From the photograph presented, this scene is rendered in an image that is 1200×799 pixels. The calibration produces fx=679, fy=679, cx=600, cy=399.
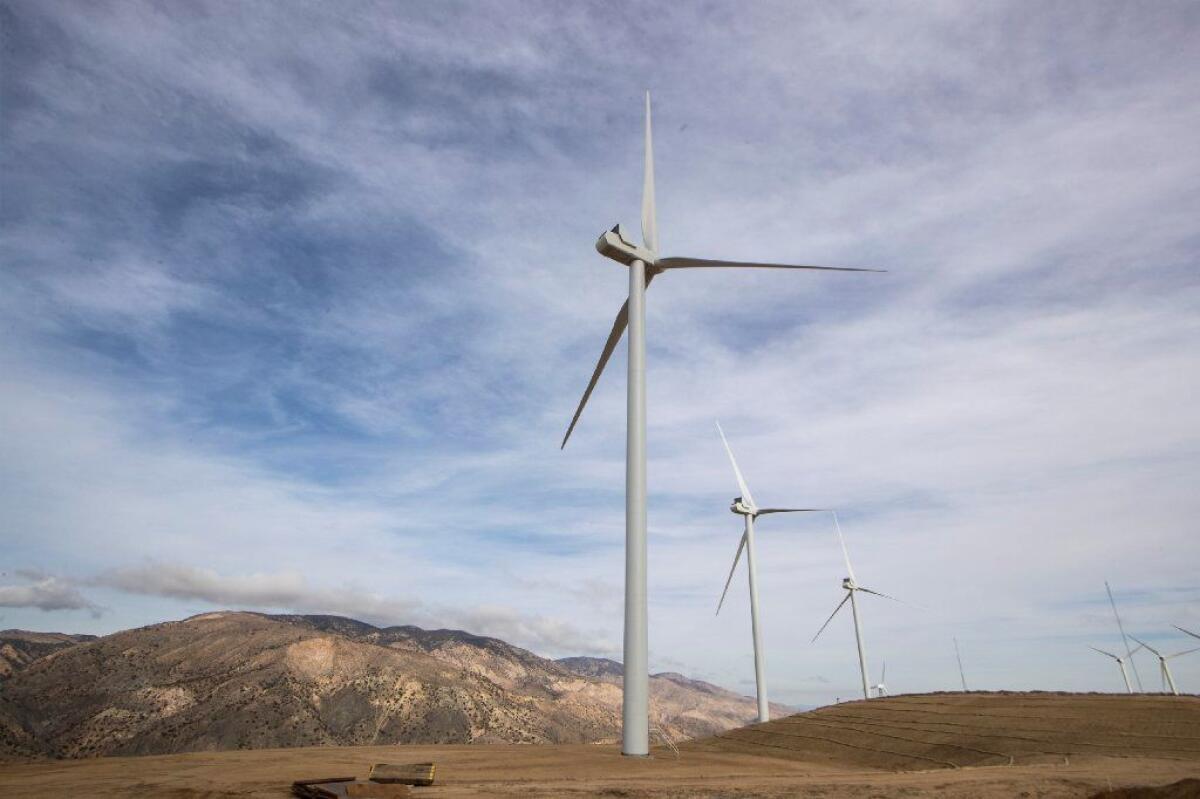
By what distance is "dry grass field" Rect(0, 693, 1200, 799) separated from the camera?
18375 mm

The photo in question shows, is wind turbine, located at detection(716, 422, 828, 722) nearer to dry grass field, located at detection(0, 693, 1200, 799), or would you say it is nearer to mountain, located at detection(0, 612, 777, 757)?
dry grass field, located at detection(0, 693, 1200, 799)

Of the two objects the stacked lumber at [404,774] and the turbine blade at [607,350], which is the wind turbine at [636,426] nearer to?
the turbine blade at [607,350]

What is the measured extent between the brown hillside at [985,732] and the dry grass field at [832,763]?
91 millimetres

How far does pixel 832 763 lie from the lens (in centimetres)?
3222

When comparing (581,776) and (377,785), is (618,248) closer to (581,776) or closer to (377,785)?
(581,776)

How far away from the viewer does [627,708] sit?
94.4 feet

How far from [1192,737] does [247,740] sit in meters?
143

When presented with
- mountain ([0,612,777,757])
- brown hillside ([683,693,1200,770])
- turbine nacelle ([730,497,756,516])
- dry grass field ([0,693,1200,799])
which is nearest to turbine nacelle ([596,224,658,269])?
dry grass field ([0,693,1200,799])

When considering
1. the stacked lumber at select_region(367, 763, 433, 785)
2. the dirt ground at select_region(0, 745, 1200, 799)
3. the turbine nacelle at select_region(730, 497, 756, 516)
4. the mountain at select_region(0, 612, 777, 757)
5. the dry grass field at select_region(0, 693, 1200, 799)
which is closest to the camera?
the dirt ground at select_region(0, 745, 1200, 799)

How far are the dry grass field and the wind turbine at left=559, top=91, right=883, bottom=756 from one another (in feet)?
7.93

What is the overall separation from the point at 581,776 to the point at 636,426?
573 inches

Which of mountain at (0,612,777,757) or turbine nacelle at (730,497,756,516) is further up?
turbine nacelle at (730,497,756,516)

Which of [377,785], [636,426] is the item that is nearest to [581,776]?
[377,785]

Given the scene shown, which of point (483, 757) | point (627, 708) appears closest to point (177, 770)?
point (483, 757)
